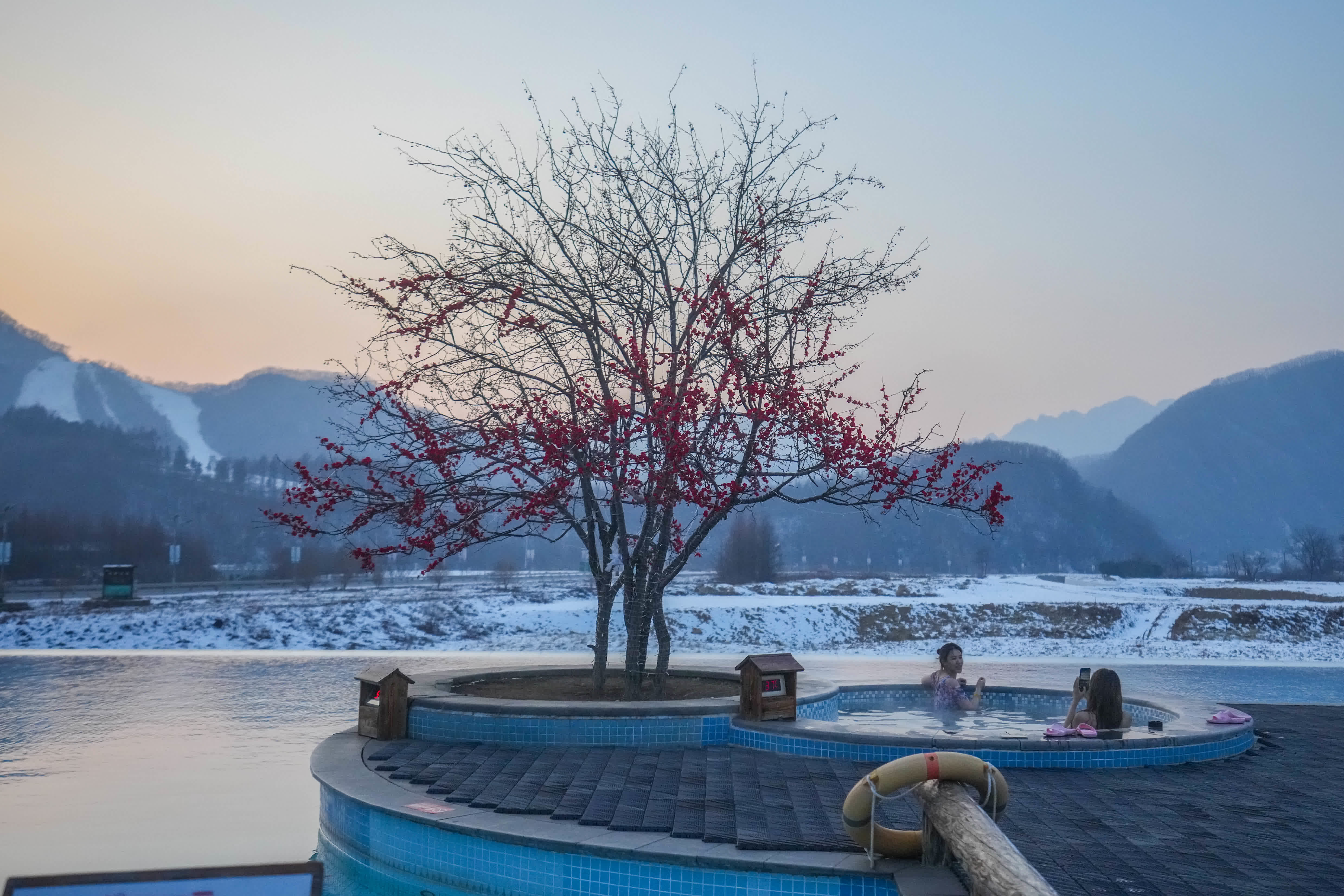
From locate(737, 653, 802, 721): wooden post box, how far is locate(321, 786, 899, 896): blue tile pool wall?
2838mm

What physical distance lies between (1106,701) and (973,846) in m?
4.39

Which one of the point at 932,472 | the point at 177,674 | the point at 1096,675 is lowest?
the point at 177,674

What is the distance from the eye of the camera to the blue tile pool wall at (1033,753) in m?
6.47

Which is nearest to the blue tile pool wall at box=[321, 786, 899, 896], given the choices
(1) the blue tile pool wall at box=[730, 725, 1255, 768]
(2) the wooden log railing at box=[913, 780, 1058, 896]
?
(2) the wooden log railing at box=[913, 780, 1058, 896]

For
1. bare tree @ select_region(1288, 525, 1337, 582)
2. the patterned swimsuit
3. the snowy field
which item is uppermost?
bare tree @ select_region(1288, 525, 1337, 582)

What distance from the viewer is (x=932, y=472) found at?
297 inches

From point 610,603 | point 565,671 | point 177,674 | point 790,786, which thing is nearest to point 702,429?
point 610,603

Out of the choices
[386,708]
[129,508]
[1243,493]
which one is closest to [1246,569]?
[386,708]

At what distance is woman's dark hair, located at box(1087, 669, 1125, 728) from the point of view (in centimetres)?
709

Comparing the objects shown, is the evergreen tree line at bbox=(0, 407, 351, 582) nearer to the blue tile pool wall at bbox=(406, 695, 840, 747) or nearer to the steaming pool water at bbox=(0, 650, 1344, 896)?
the steaming pool water at bbox=(0, 650, 1344, 896)

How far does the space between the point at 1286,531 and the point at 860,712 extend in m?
200

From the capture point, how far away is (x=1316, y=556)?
66.7 m

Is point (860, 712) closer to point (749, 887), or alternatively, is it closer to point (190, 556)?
point (749, 887)

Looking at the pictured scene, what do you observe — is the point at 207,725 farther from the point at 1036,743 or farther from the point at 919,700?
the point at 1036,743
